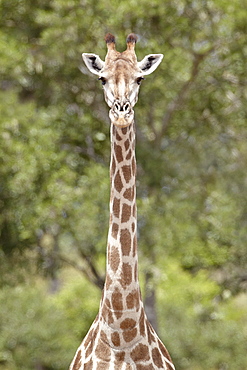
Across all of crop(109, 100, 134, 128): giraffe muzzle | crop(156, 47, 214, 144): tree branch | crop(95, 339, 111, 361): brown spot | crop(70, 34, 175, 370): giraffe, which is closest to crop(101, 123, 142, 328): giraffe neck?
crop(70, 34, 175, 370): giraffe

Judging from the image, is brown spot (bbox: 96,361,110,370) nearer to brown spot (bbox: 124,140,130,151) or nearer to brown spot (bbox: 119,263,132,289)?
brown spot (bbox: 119,263,132,289)

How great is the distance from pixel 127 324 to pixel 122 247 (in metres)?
0.65

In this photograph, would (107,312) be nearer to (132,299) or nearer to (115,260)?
(132,299)

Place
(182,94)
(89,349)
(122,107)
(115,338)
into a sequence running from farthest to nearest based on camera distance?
(182,94), (89,349), (115,338), (122,107)

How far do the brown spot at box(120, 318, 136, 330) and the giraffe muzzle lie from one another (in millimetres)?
1716

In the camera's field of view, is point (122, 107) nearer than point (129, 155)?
Yes

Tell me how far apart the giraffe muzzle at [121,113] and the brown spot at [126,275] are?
128 centimetres

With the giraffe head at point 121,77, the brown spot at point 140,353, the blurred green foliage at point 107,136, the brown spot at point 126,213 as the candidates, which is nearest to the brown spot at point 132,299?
the brown spot at point 140,353

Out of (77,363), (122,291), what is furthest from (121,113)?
(77,363)

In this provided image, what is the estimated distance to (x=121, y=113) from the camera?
5008mm

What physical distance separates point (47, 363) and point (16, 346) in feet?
2.70

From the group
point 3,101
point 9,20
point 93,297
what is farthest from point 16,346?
point 9,20

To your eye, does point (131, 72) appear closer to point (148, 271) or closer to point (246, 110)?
point (148, 271)

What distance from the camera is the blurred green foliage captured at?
38.5 ft
